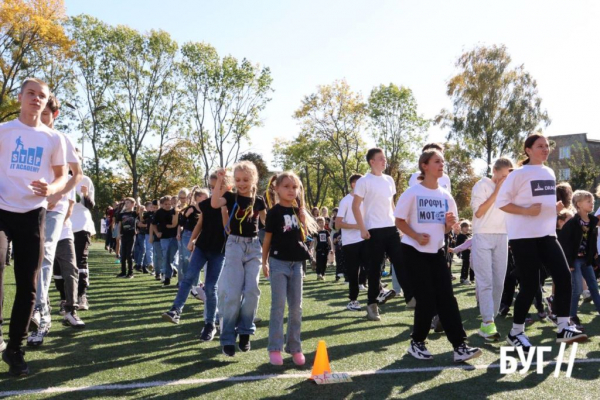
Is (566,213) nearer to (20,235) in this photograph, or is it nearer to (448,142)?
(20,235)

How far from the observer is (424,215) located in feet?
17.1

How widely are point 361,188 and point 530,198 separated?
98.6 inches

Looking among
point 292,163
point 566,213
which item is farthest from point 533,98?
point 566,213

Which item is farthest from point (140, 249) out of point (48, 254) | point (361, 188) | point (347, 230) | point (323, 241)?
point (48, 254)

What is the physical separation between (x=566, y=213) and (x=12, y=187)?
22.8 feet

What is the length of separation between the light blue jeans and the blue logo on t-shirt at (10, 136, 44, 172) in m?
1.15

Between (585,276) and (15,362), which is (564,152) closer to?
(585,276)

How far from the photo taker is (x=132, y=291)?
444 inches

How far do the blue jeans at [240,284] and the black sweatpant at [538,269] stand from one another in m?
2.61

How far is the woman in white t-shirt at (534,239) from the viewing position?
17.7ft

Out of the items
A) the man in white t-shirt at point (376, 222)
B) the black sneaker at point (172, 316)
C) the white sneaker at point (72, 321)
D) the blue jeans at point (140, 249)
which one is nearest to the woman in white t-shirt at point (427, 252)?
the man in white t-shirt at point (376, 222)

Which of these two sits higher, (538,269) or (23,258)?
(23,258)

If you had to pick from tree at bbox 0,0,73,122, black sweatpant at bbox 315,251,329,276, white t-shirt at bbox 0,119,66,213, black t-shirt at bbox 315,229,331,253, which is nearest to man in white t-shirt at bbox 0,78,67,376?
white t-shirt at bbox 0,119,66,213

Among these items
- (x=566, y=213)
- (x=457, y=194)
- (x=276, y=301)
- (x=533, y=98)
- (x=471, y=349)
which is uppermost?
(x=533, y=98)
